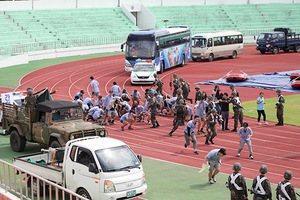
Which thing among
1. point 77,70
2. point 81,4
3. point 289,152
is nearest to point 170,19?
point 81,4

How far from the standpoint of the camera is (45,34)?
53188 millimetres

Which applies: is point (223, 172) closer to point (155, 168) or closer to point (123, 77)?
point (155, 168)

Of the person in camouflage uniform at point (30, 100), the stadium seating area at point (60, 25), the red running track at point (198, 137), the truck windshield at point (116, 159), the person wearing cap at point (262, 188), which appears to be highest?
the stadium seating area at point (60, 25)

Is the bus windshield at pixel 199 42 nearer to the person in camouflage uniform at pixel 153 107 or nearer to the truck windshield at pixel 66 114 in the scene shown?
the person in camouflage uniform at pixel 153 107

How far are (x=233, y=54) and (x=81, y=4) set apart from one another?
2343 cm

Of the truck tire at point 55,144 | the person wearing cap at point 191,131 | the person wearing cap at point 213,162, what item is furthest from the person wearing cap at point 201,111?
the truck tire at point 55,144

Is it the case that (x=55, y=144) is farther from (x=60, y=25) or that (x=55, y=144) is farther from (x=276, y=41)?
(x=60, y=25)

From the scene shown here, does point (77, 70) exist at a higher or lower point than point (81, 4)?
lower

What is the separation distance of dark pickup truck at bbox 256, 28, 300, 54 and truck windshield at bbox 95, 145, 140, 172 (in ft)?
137

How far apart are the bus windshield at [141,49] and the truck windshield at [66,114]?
2102 centimetres

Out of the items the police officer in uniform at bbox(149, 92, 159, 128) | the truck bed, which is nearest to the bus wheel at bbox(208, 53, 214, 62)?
the police officer in uniform at bbox(149, 92, 159, 128)

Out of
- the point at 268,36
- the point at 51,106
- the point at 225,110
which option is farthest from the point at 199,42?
the point at 51,106

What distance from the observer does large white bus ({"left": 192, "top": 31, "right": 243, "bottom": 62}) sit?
155 ft

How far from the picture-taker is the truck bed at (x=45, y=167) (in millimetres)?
13302
